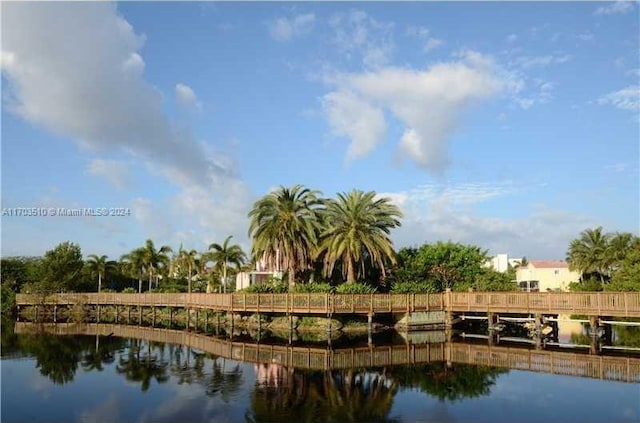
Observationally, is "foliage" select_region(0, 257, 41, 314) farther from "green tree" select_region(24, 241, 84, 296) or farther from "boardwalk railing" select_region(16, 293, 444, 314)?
"boardwalk railing" select_region(16, 293, 444, 314)

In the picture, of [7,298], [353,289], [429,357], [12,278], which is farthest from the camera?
[12,278]

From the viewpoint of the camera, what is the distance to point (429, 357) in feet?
84.7

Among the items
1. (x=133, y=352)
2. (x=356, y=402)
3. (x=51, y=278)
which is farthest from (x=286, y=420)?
(x=51, y=278)

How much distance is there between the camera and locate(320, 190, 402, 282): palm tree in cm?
3988

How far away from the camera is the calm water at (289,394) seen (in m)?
15.3

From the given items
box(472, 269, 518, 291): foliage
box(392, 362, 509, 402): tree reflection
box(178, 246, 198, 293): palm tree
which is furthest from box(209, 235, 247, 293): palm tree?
box(392, 362, 509, 402): tree reflection

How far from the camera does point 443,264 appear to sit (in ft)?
153

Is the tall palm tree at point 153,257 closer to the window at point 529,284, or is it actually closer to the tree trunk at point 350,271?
the tree trunk at point 350,271

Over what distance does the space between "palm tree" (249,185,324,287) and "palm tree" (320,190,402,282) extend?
140cm

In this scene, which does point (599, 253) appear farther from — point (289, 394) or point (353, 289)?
point (289, 394)

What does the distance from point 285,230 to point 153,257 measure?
107 ft

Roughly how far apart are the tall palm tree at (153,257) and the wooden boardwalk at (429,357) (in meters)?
35.7

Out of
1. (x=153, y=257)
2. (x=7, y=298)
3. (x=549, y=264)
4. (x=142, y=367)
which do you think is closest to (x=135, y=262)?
(x=153, y=257)

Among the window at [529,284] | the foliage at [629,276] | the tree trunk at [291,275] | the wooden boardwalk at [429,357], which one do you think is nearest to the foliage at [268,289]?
the tree trunk at [291,275]
